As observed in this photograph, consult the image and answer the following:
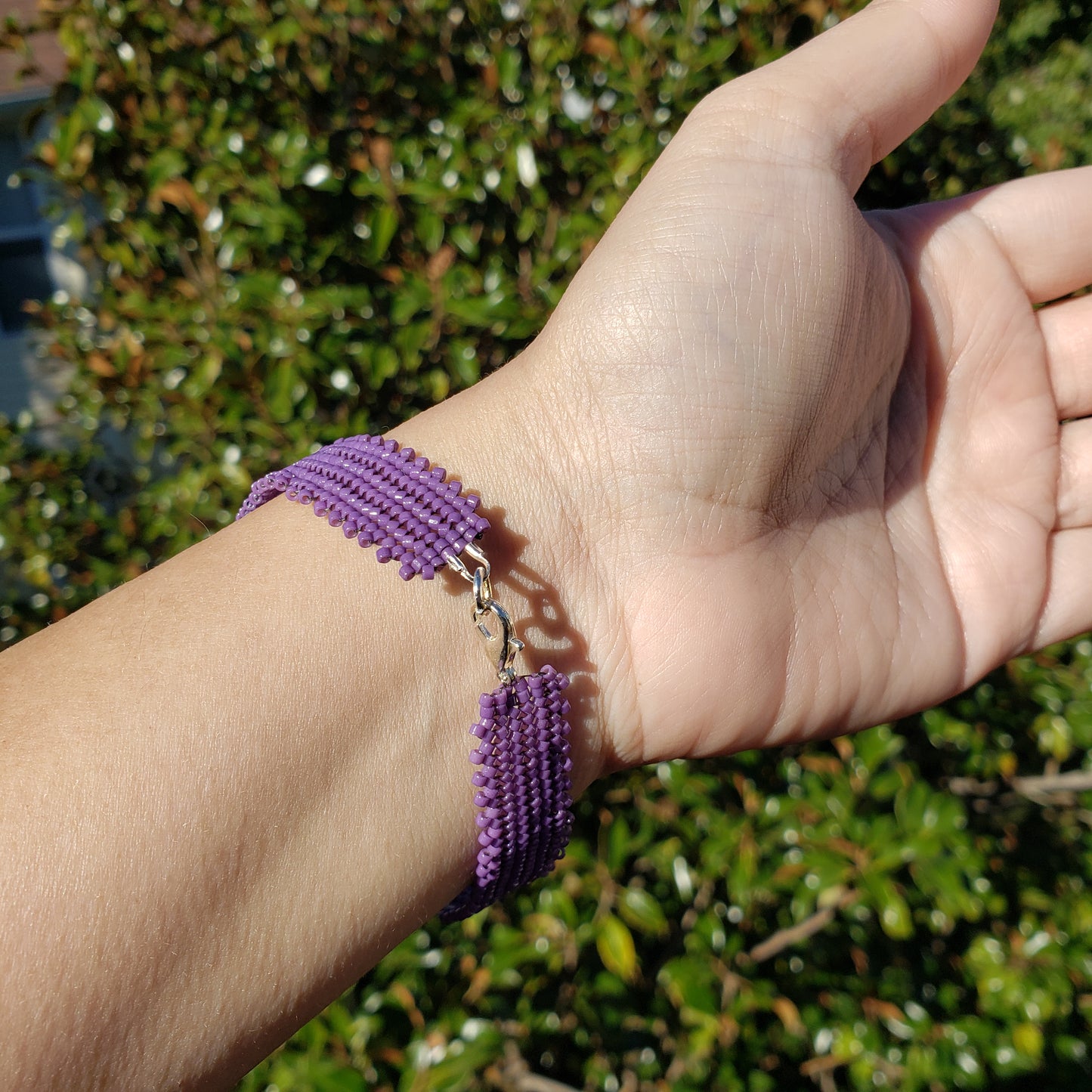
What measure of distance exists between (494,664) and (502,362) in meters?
1.21

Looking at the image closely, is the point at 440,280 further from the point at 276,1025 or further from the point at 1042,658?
the point at 1042,658

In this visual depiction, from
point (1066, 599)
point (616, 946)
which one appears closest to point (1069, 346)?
point (1066, 599)

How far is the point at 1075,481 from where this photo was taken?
1.98 meters

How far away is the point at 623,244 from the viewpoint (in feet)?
5.19

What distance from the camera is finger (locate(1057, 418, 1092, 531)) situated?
6.49ft

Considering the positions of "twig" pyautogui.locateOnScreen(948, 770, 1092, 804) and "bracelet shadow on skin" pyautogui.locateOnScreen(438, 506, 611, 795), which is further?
"twig" pyautogui.locateOnScreen(948, 770, 1092, 804)

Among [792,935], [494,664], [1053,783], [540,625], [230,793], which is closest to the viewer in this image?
[230,793]

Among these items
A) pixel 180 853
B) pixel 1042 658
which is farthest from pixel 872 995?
pixel 180 853

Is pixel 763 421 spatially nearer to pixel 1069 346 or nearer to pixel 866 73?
pixel 866 73

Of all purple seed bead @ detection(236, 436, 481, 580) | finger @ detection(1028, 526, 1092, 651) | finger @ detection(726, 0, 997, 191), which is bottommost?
finger @ detection(1028, 526, 1092, 651)

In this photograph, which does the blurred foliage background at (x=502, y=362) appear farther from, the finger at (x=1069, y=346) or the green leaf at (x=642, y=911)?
the finger at (x=1069, y=346)

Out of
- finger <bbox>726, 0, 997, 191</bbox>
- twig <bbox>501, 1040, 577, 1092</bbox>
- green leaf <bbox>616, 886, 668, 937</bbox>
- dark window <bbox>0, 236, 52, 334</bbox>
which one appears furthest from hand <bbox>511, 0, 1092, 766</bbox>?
dark window <bbox>0, 236, 52, 334</bbox>

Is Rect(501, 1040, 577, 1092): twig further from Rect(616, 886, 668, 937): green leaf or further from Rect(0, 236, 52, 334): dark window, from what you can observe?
Rect(0, 236, 52, 334): dark window

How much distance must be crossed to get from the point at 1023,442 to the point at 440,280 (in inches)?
57.4
